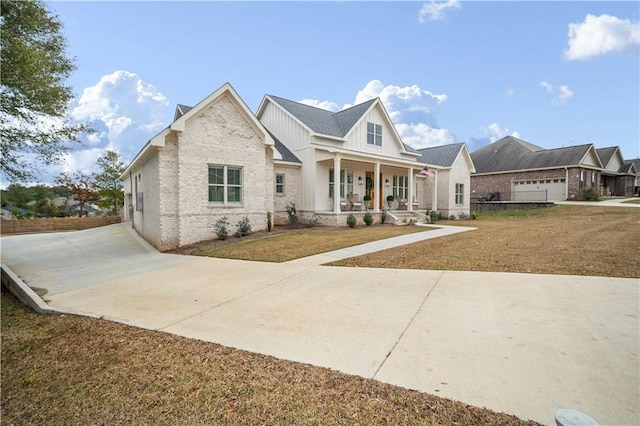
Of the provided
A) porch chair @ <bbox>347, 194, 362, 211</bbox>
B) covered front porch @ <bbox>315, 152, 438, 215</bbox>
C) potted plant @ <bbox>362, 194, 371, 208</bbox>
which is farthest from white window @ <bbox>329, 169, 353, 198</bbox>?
potted plant @ <bbox>362, 194, 371, 208</bbox>

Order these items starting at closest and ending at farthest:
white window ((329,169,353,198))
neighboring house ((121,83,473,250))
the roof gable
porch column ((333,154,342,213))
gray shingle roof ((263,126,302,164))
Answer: the roof gable, neighboring house ((121,83,473,250)), porch column ((333,154,342,213)), gray shingle roof ((263,126,302,164)), white window ((329,169,353,198))

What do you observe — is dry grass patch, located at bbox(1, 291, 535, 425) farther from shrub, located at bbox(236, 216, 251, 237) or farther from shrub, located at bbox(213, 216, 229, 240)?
shrub, located at bbox(236, 216, 251, 237)

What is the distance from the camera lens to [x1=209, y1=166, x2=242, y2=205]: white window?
1348 centimetres

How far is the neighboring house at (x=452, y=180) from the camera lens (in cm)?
2375

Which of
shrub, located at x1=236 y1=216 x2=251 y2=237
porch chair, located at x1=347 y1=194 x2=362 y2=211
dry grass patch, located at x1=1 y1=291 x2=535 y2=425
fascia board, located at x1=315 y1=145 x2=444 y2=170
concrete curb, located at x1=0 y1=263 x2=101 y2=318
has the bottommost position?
concrete curb, located at x1=0 y1=263 x2=101 y2=318

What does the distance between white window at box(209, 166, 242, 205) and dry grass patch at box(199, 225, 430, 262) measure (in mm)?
2203

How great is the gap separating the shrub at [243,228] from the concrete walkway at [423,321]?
18.4 ft

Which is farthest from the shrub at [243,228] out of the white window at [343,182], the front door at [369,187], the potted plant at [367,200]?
the front door at [369,187]

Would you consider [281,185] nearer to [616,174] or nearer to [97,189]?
[97,189]

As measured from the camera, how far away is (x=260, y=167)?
1474cm

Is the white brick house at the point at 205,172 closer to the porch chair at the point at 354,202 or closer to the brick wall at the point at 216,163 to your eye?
the brick wall at the point at 216,163

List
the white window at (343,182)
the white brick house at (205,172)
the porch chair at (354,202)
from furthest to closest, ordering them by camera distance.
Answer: the white window at (343,182) < the porch chair at (354,202) < the white brick house at (205,172)

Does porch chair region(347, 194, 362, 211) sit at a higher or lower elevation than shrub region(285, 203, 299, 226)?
higher

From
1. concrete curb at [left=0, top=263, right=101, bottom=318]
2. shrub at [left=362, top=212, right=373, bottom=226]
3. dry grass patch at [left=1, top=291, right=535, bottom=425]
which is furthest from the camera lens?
shrub at [left=362, top=212, right=373, bottom=226]
